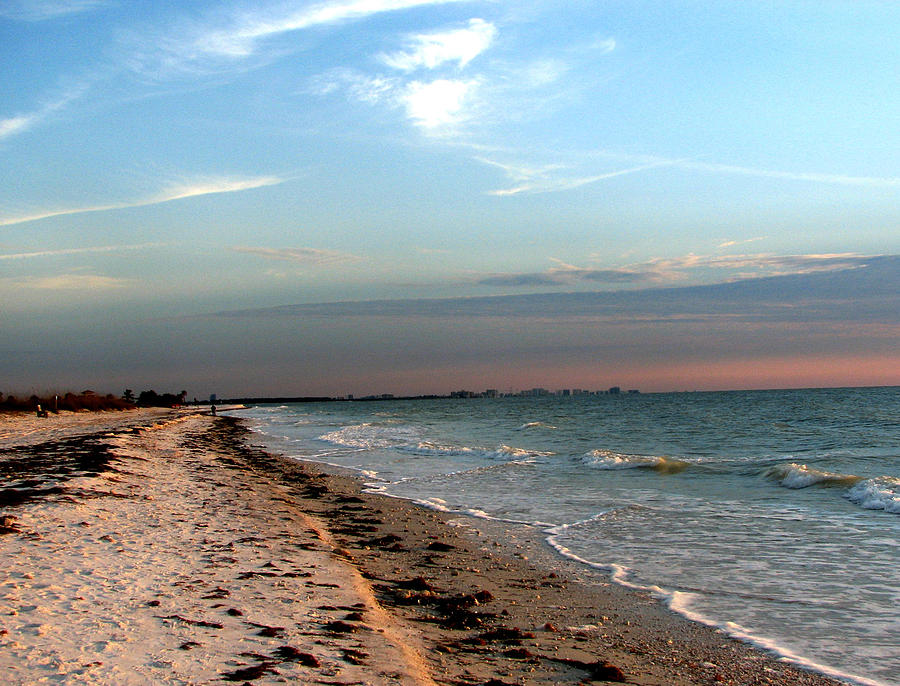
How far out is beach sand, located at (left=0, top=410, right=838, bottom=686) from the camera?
15.3 ft

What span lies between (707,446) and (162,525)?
81.1 feet

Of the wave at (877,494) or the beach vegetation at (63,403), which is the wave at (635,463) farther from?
the beach vegetation at (63,403)

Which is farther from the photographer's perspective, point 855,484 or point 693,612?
point 855,484

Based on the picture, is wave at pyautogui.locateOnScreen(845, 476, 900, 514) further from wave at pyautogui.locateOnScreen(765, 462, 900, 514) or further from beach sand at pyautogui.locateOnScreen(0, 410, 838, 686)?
beach sand at pyautogui.locateOnScreen(0, 410, 838, 686)

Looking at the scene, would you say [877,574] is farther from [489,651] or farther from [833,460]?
[833,460]

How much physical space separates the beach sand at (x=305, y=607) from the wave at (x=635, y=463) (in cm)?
1063

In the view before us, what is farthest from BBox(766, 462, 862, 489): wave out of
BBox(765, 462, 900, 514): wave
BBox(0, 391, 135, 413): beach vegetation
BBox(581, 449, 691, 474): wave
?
BBox(0, 391, 135, 413): beach vegetation

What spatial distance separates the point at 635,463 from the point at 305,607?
675 inches

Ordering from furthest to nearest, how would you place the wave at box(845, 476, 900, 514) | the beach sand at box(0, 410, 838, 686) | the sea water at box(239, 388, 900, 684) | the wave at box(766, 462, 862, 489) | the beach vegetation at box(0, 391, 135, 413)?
the beach vegetation at box(0, 391, 135, 413) → the wave at box(766, 462, 862, 489) → the wave at box(845, 476, 900, 514) → the sea water at box(239, 388, 900, 684) → the beach sand at box(0, 410, 838, 686)

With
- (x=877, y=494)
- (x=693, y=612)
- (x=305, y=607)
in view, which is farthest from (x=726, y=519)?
(x=305, y=607)

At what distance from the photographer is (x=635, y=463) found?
856 inches

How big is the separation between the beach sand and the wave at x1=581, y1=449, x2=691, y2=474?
1063 centimetres

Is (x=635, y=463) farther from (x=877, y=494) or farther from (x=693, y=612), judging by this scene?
(x=693, y=612)

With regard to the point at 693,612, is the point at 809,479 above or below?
below
